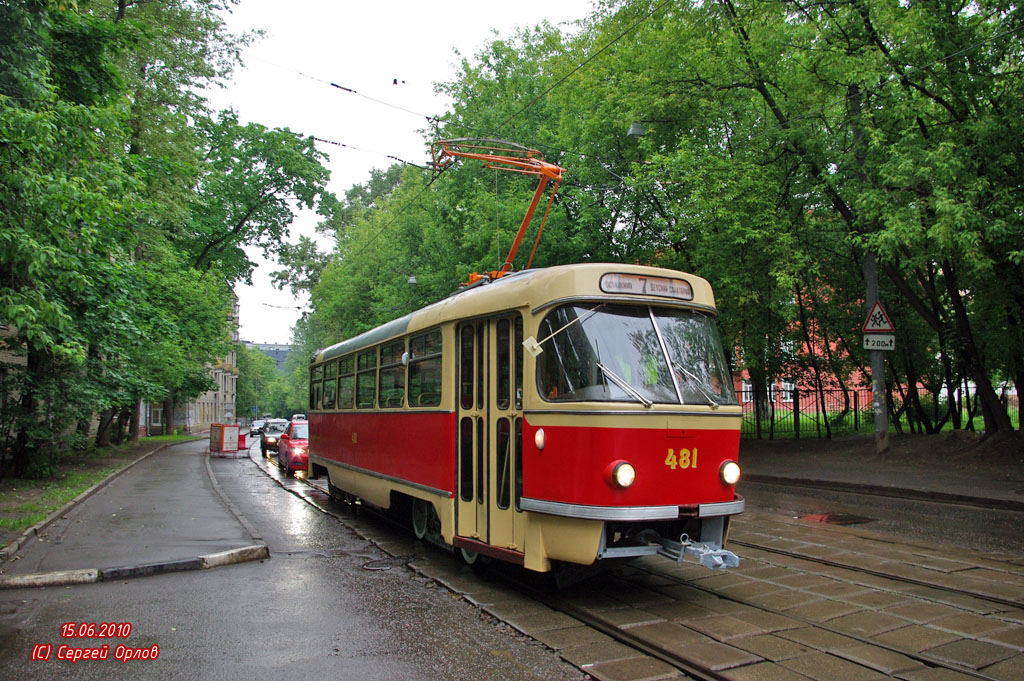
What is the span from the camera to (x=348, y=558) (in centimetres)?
907

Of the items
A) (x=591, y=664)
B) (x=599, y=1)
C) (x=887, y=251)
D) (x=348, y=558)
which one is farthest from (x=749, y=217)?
(x=591, y=664)

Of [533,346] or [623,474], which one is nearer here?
[623,474]

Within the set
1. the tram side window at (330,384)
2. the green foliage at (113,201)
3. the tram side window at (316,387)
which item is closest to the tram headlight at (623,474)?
the green foliage at (113,201)

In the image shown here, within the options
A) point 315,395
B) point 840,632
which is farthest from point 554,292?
point 315,395

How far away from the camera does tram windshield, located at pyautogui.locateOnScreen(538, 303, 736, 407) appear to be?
6.26 meters

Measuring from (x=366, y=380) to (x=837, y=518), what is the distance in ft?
24.3

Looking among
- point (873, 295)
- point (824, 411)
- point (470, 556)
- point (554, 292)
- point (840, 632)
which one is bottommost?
point (840, 632)

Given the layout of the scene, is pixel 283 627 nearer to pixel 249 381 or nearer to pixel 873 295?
pixel 873 295

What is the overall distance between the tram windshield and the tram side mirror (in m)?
0.05

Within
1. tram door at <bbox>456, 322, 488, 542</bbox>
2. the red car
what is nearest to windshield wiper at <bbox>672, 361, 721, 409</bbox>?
tram door at <bbox>456, 322, 488, 542</bbox>

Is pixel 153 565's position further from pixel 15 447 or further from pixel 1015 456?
pixel 1015 456

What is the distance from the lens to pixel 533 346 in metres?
6.55

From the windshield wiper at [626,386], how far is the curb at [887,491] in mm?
8756

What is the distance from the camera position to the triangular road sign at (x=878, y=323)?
53.2ft
